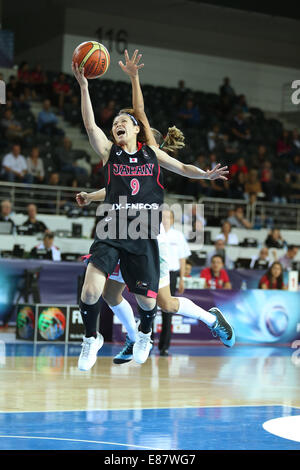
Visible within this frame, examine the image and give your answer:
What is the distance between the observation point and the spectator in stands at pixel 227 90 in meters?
24.8

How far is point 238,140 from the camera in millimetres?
22906

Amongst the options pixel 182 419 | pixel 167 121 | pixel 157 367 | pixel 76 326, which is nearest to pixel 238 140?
pixel 167 121

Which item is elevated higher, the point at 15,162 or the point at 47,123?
the point at 47,123

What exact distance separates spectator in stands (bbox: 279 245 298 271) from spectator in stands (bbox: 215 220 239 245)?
3.59 ft

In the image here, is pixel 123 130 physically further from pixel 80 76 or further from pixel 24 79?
pixel 24 79

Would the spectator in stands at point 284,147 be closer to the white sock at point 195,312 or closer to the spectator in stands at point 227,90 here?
the spectator in stands at point 227,90

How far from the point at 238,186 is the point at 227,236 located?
11.8ft

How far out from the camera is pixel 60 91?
20938 millimetres

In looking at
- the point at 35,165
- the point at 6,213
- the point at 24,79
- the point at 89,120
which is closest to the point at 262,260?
the point at 6,213

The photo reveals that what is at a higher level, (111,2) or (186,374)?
(111,2)

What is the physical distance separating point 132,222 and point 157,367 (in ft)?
15.0

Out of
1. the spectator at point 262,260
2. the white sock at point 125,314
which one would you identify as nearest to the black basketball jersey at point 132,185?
the white sock at point 125,314

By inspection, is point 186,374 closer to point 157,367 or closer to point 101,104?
point 157,367

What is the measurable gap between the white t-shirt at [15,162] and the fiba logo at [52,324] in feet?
18.5
